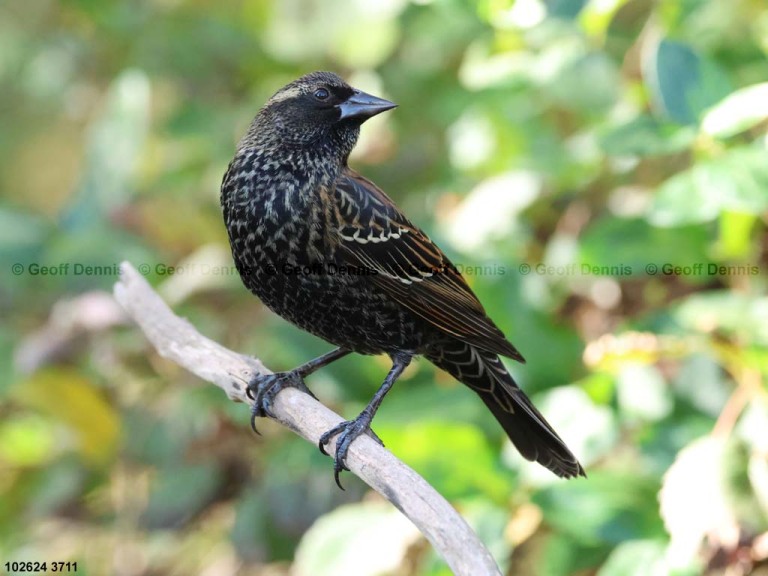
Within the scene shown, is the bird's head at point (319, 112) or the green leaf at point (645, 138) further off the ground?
the bird's head at point (319, 112)

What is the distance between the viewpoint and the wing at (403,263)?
301 cm

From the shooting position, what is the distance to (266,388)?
3059 millimetres

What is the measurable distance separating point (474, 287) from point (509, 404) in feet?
2.10

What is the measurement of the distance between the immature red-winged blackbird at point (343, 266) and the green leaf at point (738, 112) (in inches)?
35.9

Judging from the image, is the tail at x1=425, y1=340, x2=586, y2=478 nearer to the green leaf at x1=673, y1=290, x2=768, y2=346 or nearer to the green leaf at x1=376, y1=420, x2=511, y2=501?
the green leaf at x1=376, y1=420, x2=511, y2=501

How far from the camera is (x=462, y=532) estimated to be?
6.70ft

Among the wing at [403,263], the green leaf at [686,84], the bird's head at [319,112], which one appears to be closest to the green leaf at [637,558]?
the wing at [403,263]

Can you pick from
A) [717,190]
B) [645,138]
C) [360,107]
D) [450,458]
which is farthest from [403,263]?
[717,190]

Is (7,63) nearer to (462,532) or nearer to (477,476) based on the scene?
(477,476)

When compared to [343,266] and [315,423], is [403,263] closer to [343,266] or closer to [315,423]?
[343,266]

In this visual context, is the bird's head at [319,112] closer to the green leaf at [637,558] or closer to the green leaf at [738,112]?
the green leaf at [738,112]

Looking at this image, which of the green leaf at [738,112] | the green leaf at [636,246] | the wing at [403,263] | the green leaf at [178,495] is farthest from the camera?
the green leaf at [178,495]

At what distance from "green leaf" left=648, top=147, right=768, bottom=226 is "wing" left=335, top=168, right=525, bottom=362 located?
2.16 ft

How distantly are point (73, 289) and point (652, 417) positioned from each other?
2488 millimetres
